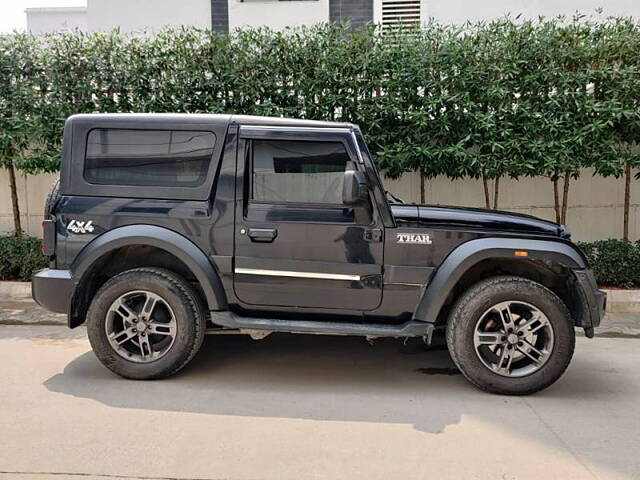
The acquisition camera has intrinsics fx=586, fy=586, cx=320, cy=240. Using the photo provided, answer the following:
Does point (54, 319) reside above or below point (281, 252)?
below

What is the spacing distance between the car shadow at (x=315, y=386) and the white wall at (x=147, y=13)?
9.14 metres

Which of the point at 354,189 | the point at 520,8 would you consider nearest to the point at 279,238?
the point at 354,189

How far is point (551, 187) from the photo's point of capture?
8570 mm

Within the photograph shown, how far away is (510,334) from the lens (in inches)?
170

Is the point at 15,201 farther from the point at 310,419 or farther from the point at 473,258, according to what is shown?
the point at 473,258

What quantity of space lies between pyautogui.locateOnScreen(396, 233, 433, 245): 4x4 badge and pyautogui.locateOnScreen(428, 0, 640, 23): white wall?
8793 millimetres

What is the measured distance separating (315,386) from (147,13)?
10560 mm

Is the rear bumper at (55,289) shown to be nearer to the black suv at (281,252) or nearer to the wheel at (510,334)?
the black suv at (281,252)

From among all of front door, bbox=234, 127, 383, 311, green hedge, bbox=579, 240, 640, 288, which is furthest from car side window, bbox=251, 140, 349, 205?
green hedge, bbox=579, 240, 640, 288

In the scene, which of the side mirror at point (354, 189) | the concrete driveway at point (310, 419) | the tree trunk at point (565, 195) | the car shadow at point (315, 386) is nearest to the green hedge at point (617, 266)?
the tree trunk at point (565, 195)

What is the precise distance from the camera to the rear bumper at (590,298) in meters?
4.35

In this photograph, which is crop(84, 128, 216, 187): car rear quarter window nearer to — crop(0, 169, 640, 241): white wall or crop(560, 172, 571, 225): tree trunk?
crop(0, 169, 640, 241): white wall

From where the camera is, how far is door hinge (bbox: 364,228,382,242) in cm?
439

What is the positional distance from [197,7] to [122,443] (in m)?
11.0
